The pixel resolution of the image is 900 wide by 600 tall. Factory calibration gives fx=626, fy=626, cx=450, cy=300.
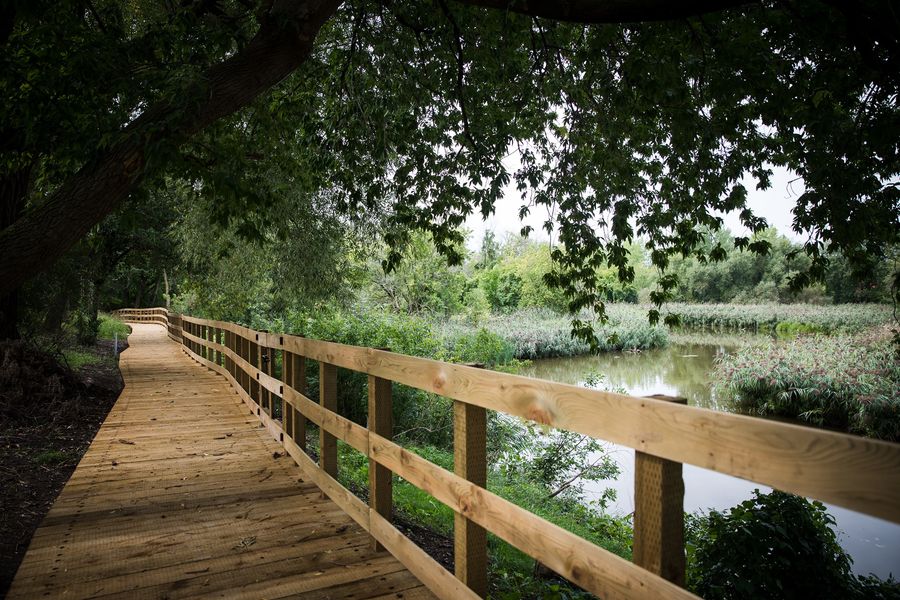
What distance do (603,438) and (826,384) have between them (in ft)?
45.7

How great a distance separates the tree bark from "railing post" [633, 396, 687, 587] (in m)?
3.70

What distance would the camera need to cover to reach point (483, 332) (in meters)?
14.6

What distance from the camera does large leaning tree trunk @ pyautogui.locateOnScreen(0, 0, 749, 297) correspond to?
4086mm

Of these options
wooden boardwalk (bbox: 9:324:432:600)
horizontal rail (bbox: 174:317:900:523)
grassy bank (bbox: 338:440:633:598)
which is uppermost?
horizontal rail (bbox: 174:317:900:523)

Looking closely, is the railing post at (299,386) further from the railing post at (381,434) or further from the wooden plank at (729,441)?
the wooden plank at (729,441)

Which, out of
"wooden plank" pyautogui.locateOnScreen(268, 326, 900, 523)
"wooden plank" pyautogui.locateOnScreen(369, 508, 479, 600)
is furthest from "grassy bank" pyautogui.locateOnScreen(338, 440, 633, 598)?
"wooden plank" pyautogui.locateOnScreen(268, 326, 900, 523)

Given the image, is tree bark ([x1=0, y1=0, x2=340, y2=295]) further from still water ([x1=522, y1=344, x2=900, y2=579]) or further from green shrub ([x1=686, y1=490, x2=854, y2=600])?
green shrub ([x1=686, y1=490, x2=854, y2=600])

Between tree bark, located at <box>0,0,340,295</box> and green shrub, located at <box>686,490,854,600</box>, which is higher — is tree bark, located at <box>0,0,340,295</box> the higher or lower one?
the higher one

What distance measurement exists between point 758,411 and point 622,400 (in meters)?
14.9

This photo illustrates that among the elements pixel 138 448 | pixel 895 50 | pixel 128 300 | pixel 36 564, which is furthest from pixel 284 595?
pixel 128 300

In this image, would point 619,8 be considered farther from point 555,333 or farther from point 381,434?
point 555,333

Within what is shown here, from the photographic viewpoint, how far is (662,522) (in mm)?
1812

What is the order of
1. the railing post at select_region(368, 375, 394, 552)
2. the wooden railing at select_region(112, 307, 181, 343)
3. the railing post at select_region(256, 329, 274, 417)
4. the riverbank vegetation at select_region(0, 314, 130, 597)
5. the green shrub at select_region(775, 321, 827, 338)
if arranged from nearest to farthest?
the railing post at select_region(368, 375, 394, 552) → the riverbank vegetation at select_region(0, 314, 130, 597) → the railing post at select_region(256, 329, 274, 417) → the wooden railing at select_region(112, 307, 181, 343) → the green shrub at select_region(775, 321, 827, 338)

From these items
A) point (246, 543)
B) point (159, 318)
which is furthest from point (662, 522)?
point (159, 318)
